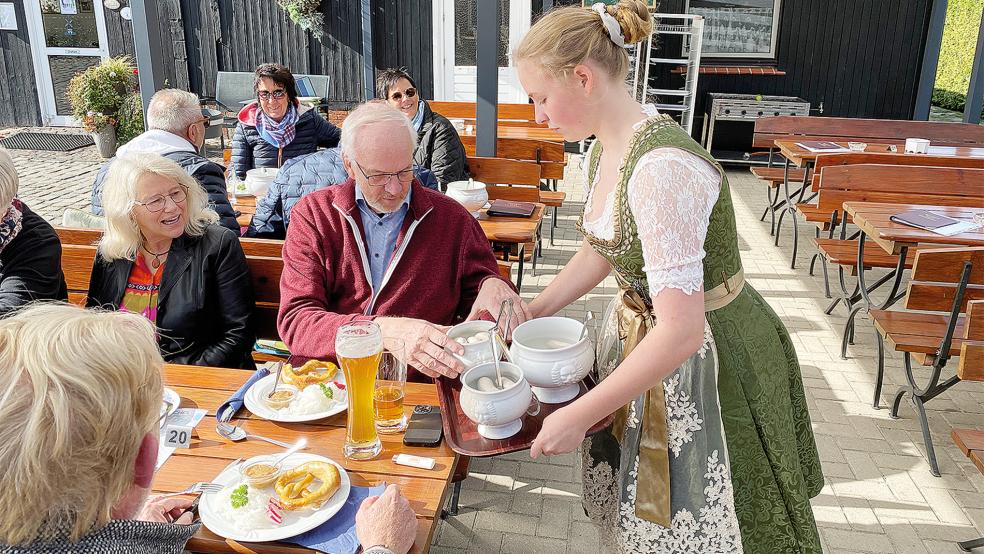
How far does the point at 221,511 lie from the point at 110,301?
1560 millimetres

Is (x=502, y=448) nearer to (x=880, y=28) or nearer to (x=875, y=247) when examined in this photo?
(x=875, y=247)

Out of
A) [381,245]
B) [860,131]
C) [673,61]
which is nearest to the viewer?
[381,245]

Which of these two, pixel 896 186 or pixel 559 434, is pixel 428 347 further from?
pixel 896 186

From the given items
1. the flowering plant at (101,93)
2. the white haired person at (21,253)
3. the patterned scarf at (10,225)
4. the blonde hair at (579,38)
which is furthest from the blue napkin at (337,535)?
the flowering plant at (101,93)

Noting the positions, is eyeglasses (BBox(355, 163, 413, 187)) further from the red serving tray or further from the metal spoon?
the metal spoon

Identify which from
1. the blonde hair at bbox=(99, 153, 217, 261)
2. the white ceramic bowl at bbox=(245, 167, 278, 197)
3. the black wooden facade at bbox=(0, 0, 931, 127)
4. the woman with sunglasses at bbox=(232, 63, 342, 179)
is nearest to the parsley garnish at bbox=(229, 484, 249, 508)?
the blonde hair at bbox=(99, 153, 217, 261)

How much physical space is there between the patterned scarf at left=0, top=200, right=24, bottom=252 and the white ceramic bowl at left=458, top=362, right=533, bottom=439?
1.93 meters

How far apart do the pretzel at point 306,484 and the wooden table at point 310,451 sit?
7 cm

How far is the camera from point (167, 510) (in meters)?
1.45

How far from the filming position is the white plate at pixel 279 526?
1.38 m

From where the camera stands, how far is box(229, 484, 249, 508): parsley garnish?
145 centimetres

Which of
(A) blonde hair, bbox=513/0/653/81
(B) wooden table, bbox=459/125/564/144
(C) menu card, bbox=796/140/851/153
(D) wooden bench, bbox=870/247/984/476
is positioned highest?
(A) blonde hair, bbox=513/0/653/81

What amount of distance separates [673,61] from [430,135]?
17.6ft

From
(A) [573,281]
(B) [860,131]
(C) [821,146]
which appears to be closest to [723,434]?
(A) [573,281]
